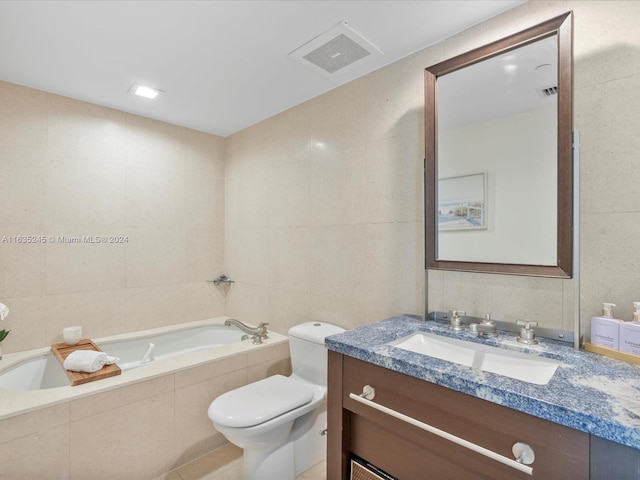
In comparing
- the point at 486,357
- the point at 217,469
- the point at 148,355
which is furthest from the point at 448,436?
the point at 148,355

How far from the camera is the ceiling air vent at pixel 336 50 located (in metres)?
1.60

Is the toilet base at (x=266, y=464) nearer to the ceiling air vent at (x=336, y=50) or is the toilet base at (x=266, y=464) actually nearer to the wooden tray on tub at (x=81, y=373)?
the wooden tray on tub at (x=81, y=373)

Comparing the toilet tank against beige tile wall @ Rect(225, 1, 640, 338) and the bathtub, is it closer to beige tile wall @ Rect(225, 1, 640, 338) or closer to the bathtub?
beige tile wall @ Rect(225, 1, 640, 338)

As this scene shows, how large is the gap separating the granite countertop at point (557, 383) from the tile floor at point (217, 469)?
44.6 inches

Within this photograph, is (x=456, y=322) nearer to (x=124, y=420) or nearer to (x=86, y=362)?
(x=124, y=420)

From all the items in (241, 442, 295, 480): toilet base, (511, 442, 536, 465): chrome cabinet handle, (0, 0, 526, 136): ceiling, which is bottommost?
(241, 442, 295, 480): toilet base

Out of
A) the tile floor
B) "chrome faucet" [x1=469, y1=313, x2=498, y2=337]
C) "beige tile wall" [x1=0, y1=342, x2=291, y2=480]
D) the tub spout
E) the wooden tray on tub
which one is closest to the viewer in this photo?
"chrome faucet" [x1=469, y1=313, x2=498, y2=337]

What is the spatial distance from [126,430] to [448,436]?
1.71 m

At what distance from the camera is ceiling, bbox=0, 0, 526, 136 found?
4.69 ft

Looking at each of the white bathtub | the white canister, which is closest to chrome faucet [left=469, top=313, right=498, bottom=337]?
the white bathtub

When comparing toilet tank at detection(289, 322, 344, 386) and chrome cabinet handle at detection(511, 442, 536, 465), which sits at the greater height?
chrome cabinet handle at detection(511, 442, 536, 465)

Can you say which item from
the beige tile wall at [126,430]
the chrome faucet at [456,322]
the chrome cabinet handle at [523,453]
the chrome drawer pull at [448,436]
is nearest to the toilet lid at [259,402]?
the beige tile wall at [126,430]

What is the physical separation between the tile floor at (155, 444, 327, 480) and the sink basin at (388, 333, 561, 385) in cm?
109

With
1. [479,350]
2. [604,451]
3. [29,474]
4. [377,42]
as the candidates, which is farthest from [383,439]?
[377,42]
